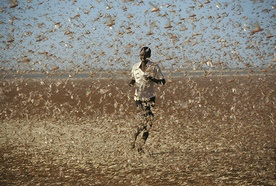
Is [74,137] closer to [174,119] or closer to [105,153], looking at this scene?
[105,153]

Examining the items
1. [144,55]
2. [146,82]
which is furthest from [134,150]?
[144,55]

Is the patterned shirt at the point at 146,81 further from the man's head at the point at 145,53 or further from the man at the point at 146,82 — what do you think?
the man's head at the point at 145,53

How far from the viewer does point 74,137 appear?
816 cm

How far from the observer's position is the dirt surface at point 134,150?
4.97m

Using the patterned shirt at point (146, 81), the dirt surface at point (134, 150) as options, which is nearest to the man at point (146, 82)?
the patterned shirt at point (146, 81)

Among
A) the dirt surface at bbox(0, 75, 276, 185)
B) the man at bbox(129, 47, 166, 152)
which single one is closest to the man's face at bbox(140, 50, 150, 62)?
the man at bbox(129, 47, 166, 152)

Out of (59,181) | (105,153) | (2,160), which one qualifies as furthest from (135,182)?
(2,160)

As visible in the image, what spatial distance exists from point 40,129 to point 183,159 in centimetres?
527

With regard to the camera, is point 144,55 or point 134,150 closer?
point 144,55

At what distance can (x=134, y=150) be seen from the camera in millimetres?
6641

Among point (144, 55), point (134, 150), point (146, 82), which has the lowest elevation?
point (134, 150)

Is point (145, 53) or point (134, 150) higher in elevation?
point (145, 53)

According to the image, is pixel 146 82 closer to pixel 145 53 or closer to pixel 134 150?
pixel 145 53

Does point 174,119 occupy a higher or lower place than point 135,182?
lower
